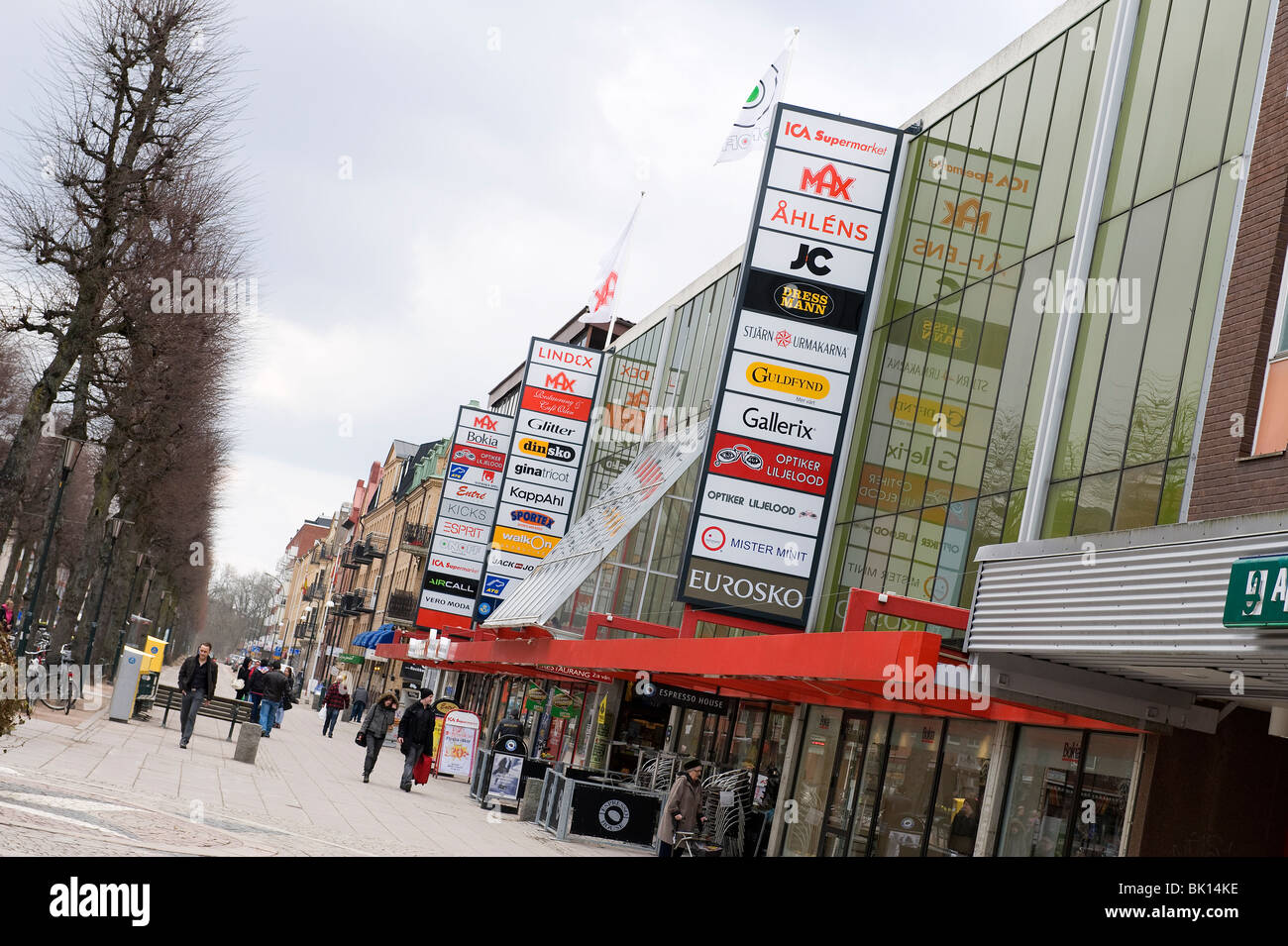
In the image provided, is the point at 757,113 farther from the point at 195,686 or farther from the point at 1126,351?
the point at 195,686

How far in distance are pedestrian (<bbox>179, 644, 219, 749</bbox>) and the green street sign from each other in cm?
1752

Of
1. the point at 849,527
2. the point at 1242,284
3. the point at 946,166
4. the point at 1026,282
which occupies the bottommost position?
the point at 849,527

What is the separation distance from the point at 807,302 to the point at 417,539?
55.7 meters

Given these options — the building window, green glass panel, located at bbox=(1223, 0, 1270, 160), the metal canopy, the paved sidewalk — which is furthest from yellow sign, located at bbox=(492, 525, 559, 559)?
the building window

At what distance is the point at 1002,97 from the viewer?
Answer: 19438 mm

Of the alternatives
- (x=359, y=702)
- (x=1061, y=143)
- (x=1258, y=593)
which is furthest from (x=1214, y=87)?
(x=359, y=702)

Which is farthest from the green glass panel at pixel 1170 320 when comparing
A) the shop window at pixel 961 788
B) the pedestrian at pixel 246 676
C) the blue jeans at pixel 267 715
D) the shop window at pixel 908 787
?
the pedestrian at pixel 246 676

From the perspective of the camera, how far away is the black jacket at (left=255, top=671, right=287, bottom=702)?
30.9 meters

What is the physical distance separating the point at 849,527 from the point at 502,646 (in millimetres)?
11198

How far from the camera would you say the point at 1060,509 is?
15141 millimetres

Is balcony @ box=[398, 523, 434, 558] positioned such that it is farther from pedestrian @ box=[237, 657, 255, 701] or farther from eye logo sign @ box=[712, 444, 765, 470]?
eye logo sign @ box=[712, 444, 765, 470]

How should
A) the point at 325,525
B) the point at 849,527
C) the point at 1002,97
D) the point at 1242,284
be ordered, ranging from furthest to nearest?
the point at 325,525 < the point at 849,527 < the point at 1002,97 < the point at 1242,284
